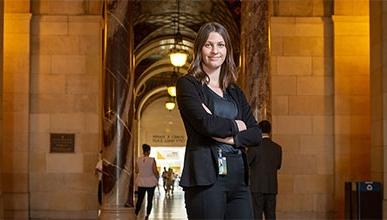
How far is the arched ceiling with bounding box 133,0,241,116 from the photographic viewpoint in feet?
83.1

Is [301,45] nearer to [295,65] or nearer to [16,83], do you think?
[295,65]

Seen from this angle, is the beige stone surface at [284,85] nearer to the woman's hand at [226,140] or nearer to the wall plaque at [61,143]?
the wall plaque at [61,143]

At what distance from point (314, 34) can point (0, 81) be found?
272 inches

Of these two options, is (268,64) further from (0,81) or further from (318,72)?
(0,81)

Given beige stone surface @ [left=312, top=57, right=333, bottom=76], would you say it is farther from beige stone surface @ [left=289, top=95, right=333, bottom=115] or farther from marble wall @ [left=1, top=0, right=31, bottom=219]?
marble wall @ [left=1, top=0, right=31, bottom=219]

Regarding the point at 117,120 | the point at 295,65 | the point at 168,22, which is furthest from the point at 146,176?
the point at 168,22

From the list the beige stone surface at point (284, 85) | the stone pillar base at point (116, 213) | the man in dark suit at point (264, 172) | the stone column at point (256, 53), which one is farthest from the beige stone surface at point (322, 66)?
the man in dark suit at point (264, 172)

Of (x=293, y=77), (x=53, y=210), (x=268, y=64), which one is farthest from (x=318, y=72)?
(x=53, y=210)

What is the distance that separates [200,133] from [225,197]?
1.14 feet

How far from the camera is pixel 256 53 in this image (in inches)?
577

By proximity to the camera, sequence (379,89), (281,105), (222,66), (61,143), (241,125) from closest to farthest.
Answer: (241,125)
(222,66)
(379,89)
(61,143)
(281,105)

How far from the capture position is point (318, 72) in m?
16.5

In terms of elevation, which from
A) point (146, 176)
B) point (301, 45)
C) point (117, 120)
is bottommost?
point (146, 176)

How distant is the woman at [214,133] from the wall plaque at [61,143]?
12403 mm
